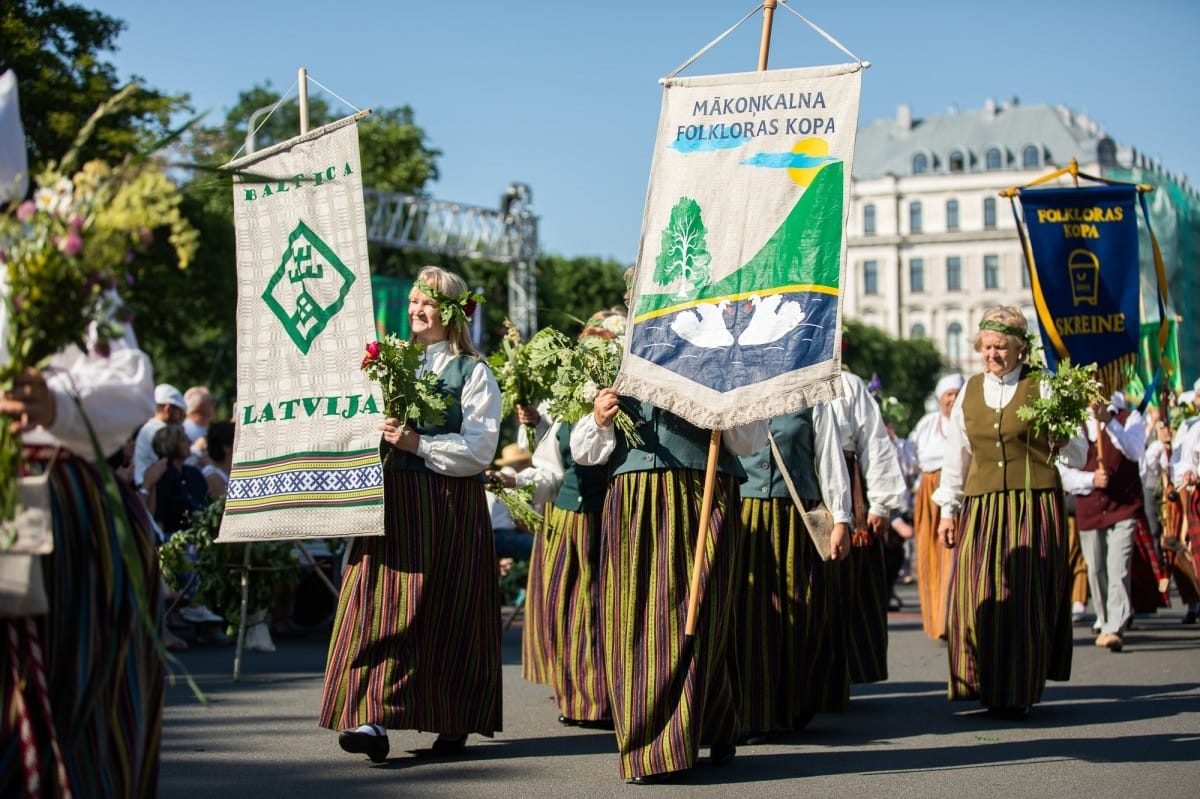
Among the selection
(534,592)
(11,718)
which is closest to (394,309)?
(534,592)

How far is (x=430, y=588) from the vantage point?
22.4ft

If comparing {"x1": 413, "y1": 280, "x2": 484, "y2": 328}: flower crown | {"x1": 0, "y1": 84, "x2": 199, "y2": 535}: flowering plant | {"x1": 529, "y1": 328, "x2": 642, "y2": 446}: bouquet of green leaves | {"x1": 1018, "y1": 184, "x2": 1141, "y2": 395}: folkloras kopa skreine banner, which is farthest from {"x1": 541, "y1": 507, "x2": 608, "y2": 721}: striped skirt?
{"x1": 0, "y1": 84, "x2": 199, "y2": 535}: flowering plant

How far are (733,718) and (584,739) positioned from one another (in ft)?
4.20

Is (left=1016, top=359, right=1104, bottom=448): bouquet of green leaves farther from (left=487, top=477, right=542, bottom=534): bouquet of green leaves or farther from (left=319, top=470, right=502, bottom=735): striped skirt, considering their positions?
(left=319, top=470, right=502, bottom=735): striped skirt

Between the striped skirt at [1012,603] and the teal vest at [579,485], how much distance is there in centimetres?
196

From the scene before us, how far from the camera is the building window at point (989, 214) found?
106750 millimetres

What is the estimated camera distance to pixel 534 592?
889cm

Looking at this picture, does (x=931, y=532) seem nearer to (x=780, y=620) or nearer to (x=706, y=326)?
(x=780, y=620)

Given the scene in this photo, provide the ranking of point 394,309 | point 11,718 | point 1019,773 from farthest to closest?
1. point 394,309
2. point 1019,773
3. point 11,718

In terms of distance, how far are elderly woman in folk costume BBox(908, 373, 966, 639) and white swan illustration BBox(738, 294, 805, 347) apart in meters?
6.15

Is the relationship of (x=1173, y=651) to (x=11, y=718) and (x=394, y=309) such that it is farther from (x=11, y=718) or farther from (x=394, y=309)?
(x=394, y=309)

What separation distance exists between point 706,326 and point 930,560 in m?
6.65

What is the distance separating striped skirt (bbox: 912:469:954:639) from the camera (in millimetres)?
12289

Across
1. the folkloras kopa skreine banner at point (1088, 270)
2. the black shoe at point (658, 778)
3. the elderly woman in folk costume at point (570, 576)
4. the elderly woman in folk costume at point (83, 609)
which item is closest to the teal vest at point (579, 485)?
the elderly woman in folk costume at point (570, 576)
